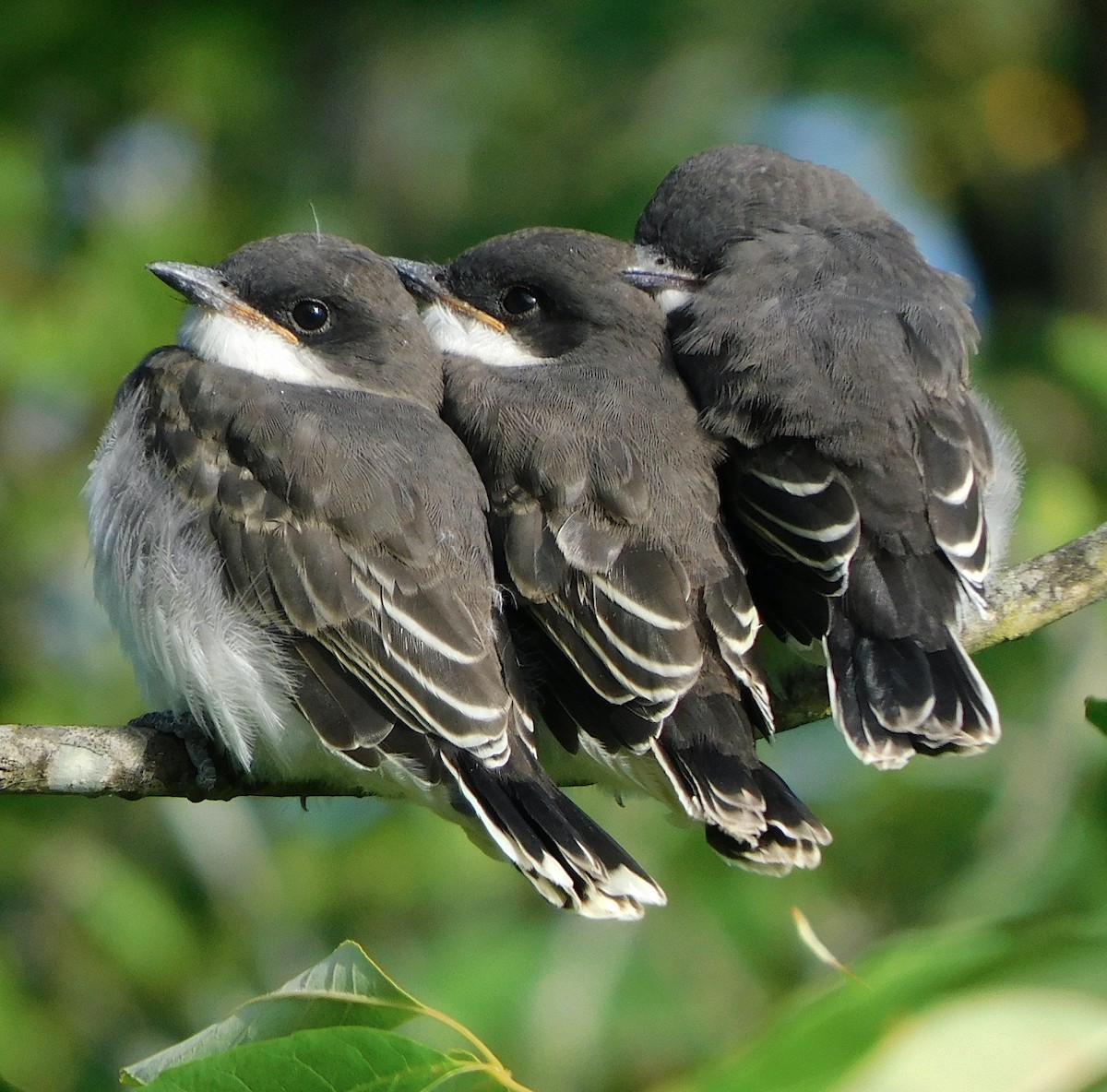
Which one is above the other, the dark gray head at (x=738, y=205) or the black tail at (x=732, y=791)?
the dark gray head at (x=738, y=205)

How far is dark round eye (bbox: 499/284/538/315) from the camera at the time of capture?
427 cm

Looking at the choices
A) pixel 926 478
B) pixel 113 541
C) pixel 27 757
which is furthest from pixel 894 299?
pixel 27 757

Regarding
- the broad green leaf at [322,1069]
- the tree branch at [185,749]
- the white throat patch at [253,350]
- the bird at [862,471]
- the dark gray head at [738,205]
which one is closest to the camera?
the broad green leaf at [322,1069]

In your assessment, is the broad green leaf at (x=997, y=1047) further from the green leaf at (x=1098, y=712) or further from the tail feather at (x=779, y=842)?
the tail feather at (x=779, y=842)

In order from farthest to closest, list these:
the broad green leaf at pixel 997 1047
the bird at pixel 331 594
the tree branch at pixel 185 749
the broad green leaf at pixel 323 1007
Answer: the bird at pixel 331 594 < the tree branch at pixel 185 749 < the broad green leaf at pixel 323 1007 < the broad green leaf at pixel 997 1047

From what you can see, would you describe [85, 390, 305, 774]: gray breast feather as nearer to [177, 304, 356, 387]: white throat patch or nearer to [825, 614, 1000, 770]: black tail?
[177, 304, 356, 387]: white throat patch

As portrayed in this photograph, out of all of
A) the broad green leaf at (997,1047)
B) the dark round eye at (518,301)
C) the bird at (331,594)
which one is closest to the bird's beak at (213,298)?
the bird at (331,594)

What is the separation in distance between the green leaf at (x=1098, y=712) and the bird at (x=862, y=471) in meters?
1.23

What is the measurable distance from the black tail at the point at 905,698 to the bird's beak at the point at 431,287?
1.45 meters

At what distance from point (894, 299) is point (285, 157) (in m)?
6.30

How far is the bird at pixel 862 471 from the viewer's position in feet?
11.0

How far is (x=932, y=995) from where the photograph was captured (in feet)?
3.39

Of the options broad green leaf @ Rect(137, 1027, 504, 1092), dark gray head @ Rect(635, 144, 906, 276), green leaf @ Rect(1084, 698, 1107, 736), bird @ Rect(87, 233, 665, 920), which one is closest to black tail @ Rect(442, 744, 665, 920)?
bird @ Rect(87, 233, 665, 920)

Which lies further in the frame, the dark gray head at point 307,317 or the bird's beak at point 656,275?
the bird's beak at point 656,275
